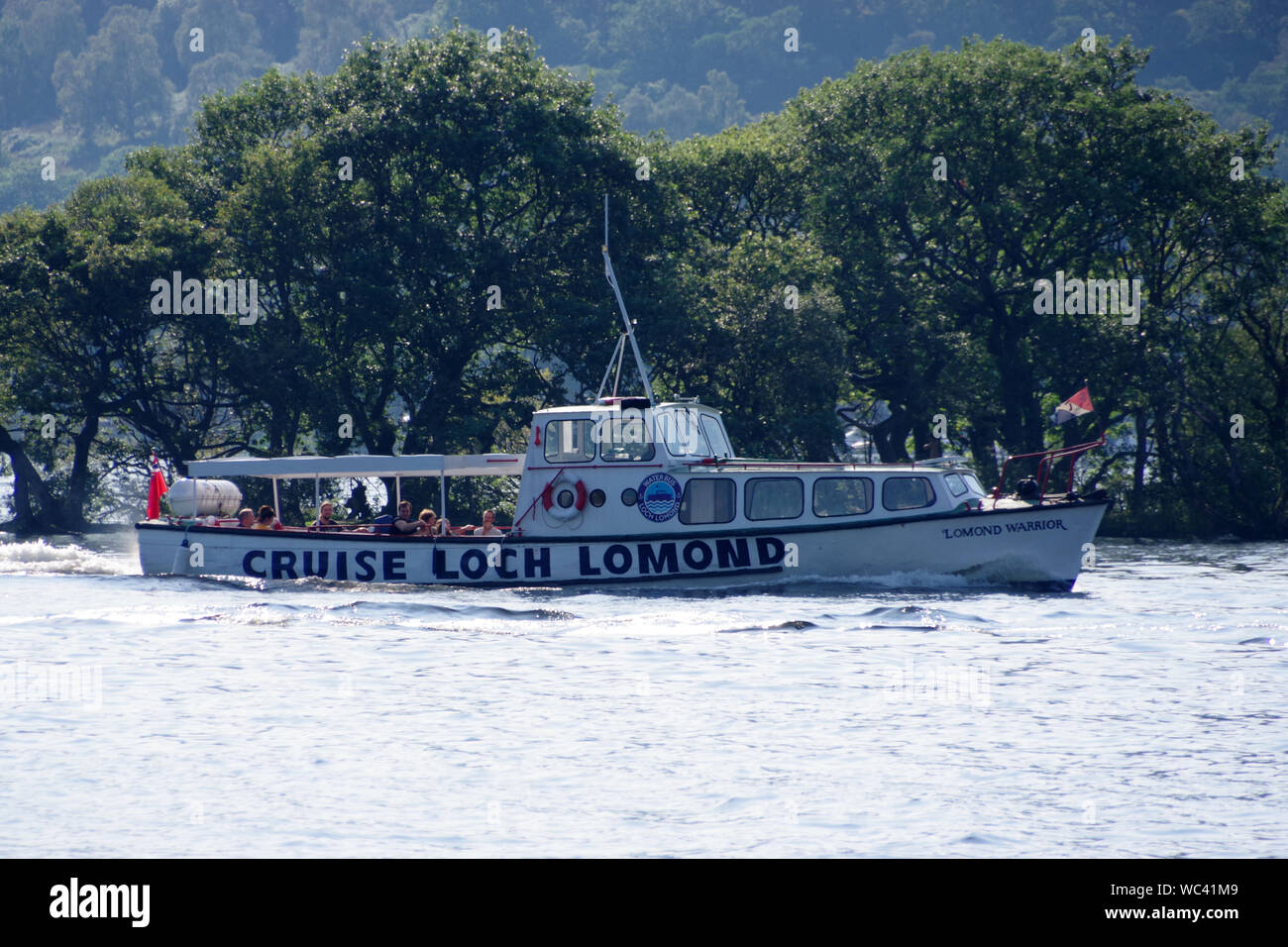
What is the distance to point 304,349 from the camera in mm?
51031

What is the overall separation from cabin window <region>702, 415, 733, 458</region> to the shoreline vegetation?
1947cm

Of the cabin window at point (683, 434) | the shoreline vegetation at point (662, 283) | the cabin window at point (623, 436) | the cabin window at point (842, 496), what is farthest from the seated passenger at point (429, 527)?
the shoreline vegetation at point (662, 283)

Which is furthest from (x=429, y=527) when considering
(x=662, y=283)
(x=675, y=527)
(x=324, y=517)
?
(x=662, y=283)

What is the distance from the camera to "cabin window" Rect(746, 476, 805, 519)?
2833 centimetres

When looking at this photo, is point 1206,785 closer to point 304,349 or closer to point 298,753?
point 298,753

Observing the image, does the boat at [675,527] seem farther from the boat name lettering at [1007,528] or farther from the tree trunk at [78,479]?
the tree trunk at [78,479]

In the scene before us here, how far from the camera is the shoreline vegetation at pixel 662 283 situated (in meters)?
51.4

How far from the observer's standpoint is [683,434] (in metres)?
29.7

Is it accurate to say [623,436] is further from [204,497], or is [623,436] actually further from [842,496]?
[204,497]

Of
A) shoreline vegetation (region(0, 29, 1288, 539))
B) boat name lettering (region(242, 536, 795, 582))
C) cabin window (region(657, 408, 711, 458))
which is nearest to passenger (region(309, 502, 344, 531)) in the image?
boat name lettering (region(242, 536, 795, 582))

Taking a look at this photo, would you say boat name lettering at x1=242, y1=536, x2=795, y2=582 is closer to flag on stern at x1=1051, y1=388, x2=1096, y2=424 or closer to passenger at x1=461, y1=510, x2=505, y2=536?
passenger at x1=461, y1=510, x2=505, y2=536

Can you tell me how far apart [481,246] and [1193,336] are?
2688 cm
